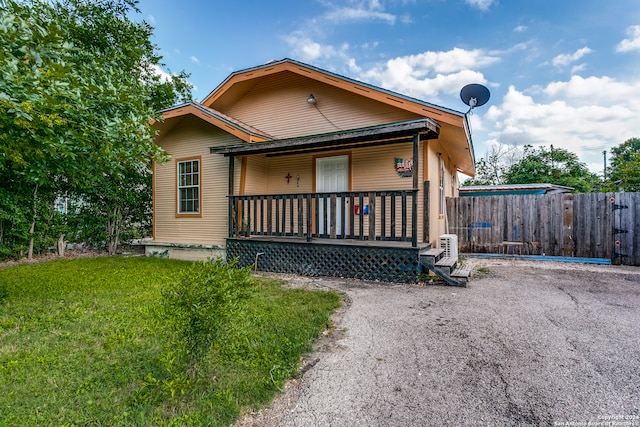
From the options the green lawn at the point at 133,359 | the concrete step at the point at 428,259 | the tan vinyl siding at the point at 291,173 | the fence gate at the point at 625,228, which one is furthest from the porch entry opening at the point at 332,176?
the fence gate at the point at 625,228

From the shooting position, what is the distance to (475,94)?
8.07 m

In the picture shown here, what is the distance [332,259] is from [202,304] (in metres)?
4.54

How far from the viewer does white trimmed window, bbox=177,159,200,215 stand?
28.4 feet

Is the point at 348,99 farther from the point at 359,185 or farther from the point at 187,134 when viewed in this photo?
the point at 187,134

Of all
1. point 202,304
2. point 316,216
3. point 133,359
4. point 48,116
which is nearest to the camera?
point 202,304

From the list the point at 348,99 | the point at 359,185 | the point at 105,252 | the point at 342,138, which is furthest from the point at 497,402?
the point at 105,252

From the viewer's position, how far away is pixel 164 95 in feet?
44.9

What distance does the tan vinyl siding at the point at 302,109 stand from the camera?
7707mm

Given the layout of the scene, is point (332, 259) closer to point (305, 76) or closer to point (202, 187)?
point (202, 187)

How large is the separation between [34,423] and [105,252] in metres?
9.34

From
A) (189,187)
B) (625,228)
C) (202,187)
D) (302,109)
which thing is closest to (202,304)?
(202,187)

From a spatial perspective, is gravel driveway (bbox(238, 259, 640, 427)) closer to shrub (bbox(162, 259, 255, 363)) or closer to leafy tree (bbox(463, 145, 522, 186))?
shrub (bbox(162, 259, 255, 363))

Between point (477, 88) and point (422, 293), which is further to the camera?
point (477, 88)

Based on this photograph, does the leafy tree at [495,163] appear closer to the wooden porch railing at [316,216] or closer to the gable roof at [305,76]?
the gable roof at [305,76]
